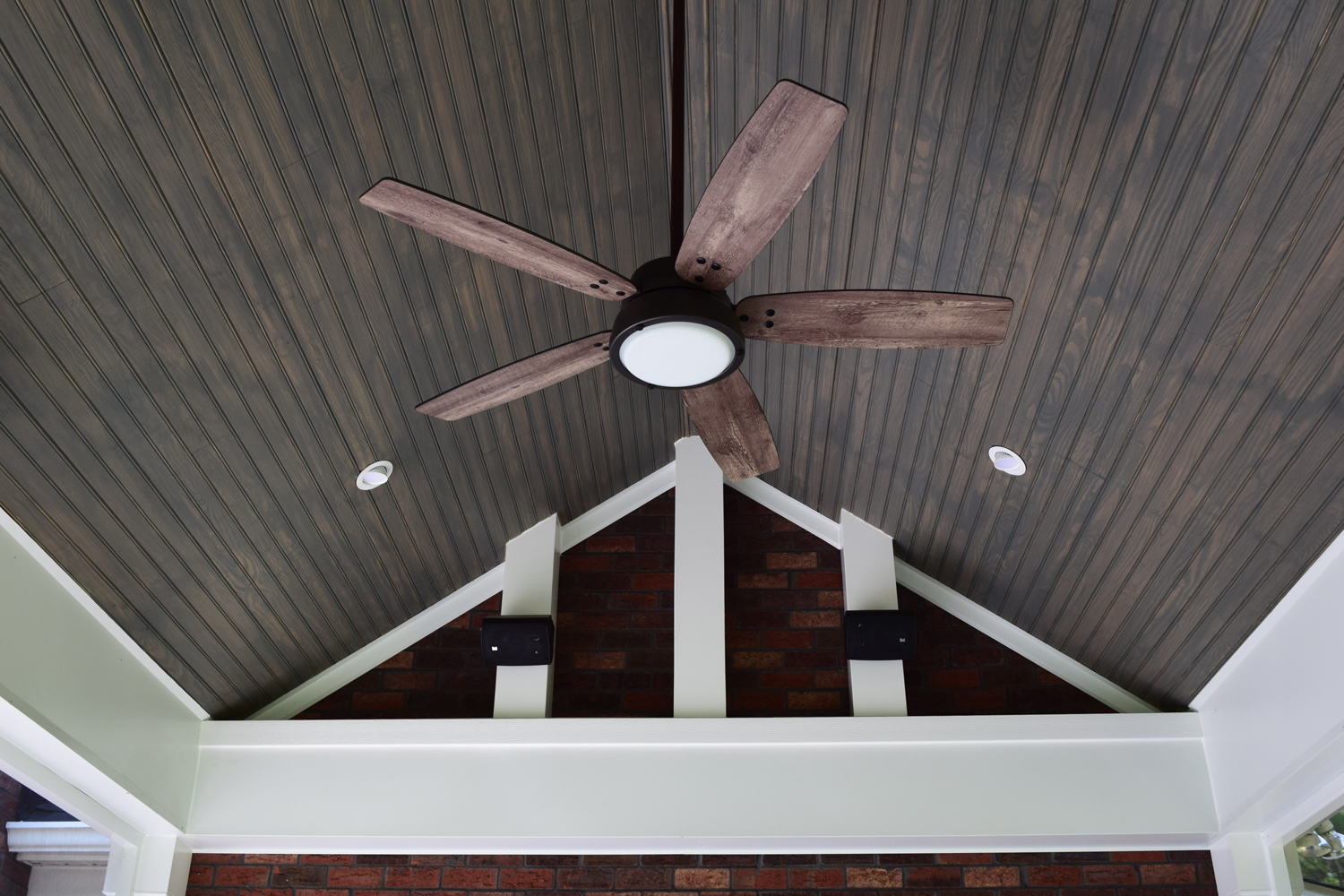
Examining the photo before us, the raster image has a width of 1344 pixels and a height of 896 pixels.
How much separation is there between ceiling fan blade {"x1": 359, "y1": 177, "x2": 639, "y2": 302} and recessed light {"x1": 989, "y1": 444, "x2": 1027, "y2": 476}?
1.68 m

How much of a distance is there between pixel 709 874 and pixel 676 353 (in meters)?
2.45

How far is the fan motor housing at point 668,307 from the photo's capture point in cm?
196

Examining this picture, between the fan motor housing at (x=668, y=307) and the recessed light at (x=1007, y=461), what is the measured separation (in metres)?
1.50

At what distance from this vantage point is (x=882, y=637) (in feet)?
12.7

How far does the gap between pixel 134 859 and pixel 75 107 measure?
2779 mm

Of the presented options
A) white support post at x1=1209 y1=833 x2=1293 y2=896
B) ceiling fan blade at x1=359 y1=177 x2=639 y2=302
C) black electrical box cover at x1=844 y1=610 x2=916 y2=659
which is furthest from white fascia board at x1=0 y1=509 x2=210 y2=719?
white support post at x1=1209 y1=833 x2=1293 y2=896

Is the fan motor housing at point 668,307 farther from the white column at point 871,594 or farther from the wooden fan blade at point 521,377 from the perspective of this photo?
the white column at point 871,594

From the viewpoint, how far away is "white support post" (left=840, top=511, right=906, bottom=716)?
3.84 m

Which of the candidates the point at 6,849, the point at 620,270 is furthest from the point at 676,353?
the point at 6,849

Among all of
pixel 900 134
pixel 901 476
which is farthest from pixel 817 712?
pixel 900 134

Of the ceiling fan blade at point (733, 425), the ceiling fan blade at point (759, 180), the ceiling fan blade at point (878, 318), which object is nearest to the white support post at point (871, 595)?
the ceiling fan blade at point (733, 425)

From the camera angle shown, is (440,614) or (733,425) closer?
(733,425)

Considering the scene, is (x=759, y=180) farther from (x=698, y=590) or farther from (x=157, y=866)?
(x=157, y=866)

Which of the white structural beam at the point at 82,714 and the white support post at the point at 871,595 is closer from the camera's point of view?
the white structural beam at the point at 82,714
